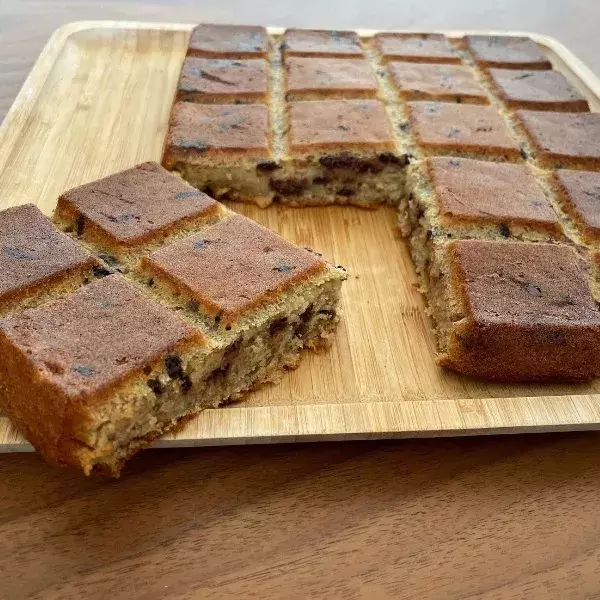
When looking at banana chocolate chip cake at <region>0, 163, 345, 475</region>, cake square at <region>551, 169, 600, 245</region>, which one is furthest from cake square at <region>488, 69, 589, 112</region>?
banana chocolate chip cake at <region>0, 163, 345, 475</region>

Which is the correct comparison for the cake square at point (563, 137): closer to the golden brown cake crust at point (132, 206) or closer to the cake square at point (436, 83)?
the cake square at point (436, 83)

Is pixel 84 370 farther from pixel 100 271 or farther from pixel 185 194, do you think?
pixel 185 194

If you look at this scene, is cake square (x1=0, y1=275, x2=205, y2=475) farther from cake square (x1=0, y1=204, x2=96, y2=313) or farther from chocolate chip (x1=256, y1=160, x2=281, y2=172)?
chocolate chip (x1=256, y1=160, x2=281, y2=172)

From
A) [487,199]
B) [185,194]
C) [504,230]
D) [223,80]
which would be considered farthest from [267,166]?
[504,230]

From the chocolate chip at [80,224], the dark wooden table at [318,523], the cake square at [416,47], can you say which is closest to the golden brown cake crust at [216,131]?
the chocolate chip at [80,224]

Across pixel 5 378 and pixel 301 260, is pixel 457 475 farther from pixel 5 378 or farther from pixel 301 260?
pixel 5 378
